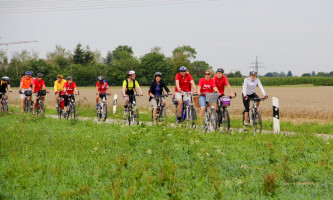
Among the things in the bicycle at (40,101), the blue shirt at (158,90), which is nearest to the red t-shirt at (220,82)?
the blue shirt at (158,90)

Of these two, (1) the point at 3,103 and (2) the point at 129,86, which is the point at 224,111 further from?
(1) the point at 3,103

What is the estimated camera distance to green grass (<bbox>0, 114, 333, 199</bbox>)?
560cm

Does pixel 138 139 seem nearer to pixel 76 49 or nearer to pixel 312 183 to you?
pixel 312 183

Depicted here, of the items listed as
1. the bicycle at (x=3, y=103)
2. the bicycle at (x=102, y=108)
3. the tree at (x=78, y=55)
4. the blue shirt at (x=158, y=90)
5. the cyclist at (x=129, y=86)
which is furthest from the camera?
the tree at (x=78, y=55)

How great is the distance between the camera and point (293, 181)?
6246 millimetres

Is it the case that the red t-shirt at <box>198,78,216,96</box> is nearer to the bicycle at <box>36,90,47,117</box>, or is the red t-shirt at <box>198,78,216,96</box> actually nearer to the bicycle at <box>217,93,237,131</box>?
the bicycle at <box>217,93,237,131</box>

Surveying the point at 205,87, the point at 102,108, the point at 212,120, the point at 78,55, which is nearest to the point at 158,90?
the point at 205,87

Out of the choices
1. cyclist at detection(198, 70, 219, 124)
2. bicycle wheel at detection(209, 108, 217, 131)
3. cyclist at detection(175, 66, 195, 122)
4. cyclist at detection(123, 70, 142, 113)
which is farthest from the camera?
cyclist at detection(123, 70, 142, 113)

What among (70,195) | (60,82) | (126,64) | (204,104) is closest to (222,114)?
(204,104)

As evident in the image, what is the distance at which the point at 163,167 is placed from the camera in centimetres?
597

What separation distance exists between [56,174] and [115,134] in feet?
14.4

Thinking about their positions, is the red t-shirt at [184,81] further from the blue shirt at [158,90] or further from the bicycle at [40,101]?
the bicycle at [40,101]

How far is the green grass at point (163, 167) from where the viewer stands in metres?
5.60

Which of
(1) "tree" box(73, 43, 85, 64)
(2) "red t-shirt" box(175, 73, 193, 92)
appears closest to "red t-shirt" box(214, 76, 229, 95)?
(2) "red t-shirt" box(175, 73, 193, 92)
